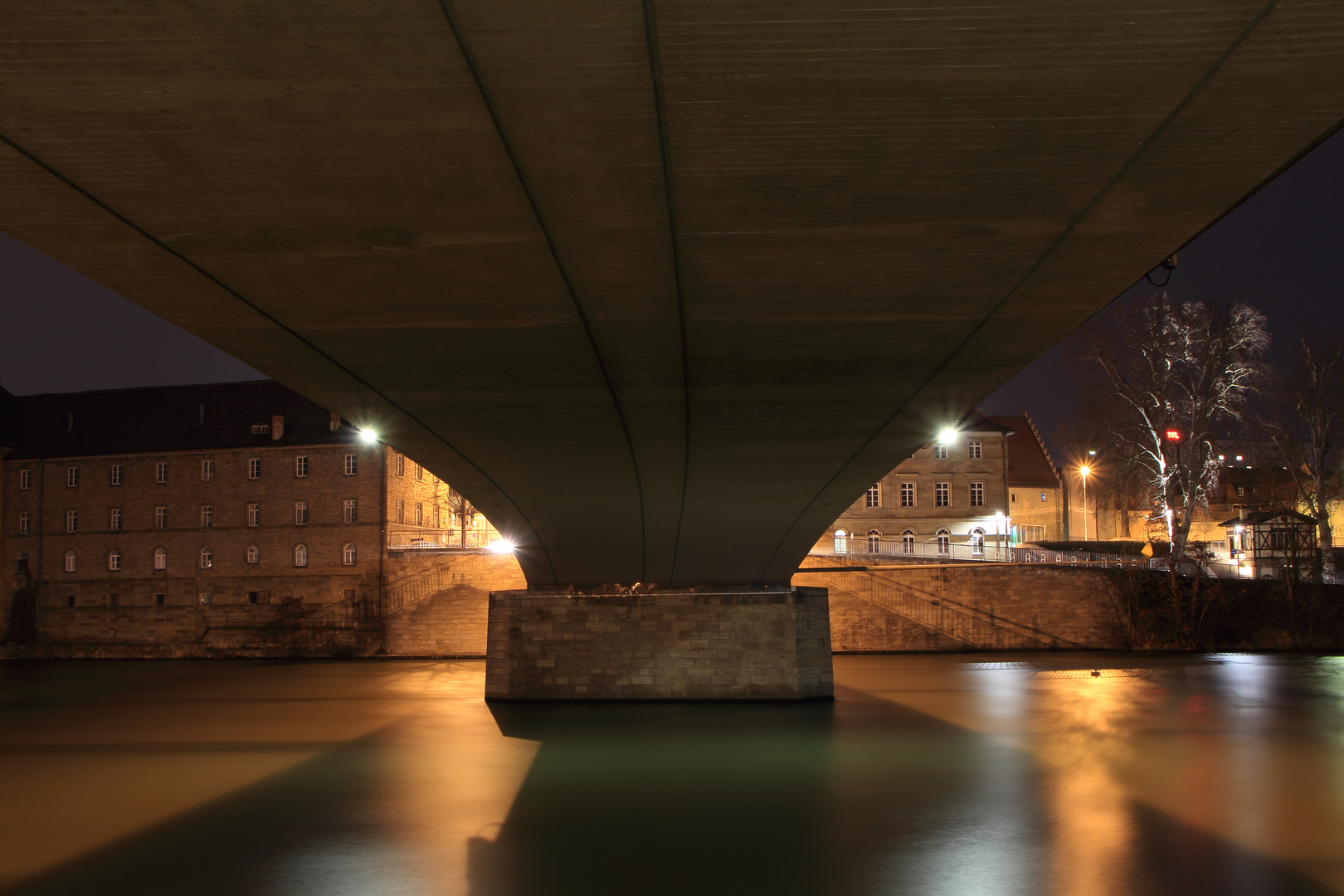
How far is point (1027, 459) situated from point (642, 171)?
168 feet

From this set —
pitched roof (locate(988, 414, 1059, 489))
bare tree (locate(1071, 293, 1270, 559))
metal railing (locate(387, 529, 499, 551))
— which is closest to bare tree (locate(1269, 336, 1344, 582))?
bare tree (locate(1071, 293, 1270, 559))

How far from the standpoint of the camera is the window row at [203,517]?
→ 3781cm

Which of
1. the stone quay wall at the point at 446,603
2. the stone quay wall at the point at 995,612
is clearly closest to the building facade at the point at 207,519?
the stone quay wall at the point at 446,603

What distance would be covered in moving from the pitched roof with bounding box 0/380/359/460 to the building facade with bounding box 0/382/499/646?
0.26 feet

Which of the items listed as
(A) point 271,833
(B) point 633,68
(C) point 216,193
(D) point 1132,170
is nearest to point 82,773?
(A) point 271,833

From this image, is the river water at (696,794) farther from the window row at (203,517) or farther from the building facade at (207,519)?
the window row at (203,517)

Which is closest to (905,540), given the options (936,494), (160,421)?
(936,494)

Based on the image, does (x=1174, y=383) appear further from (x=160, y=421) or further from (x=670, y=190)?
(x=160, y=421)

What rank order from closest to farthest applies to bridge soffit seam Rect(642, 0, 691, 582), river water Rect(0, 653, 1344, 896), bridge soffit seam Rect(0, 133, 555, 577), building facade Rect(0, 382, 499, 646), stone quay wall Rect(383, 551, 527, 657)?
bridge soffit seam Rect(642, 0, 691, 582) < bridge soffit seam Rect(0, 133, 555, 577) < river water Rect(0, 653, 1344, 896) < stone quay wall Rect(383, 551, 527, 657) < building facade Rect(0, 382, 499, 646)

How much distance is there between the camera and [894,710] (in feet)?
68.9

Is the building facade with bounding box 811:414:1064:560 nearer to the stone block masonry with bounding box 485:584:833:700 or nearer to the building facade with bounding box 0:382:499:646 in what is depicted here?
the building facade with bounding box 0:382:499:646

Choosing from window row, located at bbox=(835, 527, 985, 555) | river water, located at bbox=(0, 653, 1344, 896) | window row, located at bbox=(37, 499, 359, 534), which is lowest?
river water, located at bbox=(0, 653, 1344, 896)

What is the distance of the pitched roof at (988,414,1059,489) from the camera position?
52875 millimetres

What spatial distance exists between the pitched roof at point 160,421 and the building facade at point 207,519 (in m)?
0.08
